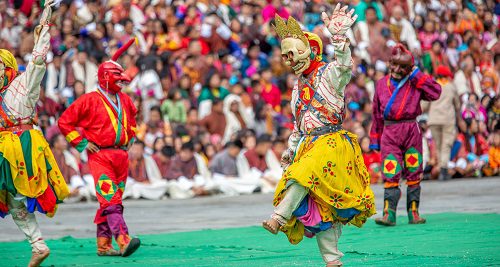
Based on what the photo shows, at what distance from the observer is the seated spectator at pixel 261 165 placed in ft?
59.3

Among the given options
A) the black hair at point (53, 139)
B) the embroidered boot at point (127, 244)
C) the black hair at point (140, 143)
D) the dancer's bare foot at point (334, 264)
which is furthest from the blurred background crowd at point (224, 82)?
the dancer's bare foot at point (334, 264)

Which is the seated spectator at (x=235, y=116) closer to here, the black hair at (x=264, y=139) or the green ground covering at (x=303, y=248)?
the black hair at (x=264, y=139)

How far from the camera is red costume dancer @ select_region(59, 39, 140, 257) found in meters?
10.4

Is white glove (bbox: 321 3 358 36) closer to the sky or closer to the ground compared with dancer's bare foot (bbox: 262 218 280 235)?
closer to the sky

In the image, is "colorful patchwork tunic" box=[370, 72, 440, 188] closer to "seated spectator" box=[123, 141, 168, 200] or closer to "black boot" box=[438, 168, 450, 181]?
"seated spectator" box=[123, 141, 168, 200]

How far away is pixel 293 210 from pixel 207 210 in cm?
739

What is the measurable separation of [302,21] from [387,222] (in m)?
11.8

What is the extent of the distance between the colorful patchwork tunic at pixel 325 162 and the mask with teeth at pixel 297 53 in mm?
95

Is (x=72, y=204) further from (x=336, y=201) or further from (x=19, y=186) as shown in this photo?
(x=336, y=201)

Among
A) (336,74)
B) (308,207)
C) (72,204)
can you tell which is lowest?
(72,204)

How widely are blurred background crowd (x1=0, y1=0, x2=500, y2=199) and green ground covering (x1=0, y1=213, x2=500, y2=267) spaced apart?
5909mm

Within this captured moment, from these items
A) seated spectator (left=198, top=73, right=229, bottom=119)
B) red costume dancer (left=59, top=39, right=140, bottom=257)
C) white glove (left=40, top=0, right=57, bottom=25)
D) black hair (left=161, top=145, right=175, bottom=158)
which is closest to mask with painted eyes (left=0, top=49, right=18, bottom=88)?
white glove (left=40, top=0, right=57, bottom=25)

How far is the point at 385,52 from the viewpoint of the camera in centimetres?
2170

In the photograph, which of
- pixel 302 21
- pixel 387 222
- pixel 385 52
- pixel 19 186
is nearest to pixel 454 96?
pixel 385 52
